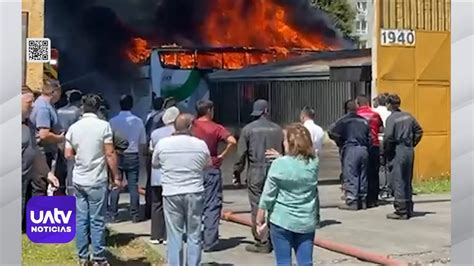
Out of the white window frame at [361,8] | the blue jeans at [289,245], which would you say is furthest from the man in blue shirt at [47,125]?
the white window frame at [361,8]

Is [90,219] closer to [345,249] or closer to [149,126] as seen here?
[149,126]

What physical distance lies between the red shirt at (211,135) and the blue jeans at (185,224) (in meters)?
0.86

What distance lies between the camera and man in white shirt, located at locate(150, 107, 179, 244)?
880cm

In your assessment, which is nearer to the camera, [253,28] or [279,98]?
[279,98]

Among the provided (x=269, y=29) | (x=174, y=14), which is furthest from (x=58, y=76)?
(x=269, y=29)

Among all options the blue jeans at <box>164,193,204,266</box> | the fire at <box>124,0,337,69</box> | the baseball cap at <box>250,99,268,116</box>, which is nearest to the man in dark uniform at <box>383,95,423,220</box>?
the fire at <box>124,0,337,69</box>

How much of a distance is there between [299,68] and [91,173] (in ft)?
9.42

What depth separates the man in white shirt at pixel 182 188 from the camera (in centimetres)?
762

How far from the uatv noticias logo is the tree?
13.5 ft

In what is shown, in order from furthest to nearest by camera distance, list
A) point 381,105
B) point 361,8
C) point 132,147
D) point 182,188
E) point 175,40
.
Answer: point 361,8, point 381,105, point 175,40, point 132,147, point 182,188

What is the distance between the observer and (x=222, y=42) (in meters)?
10.5

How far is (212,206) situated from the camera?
28.2 feet

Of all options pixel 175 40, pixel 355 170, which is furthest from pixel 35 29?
pixel 355 170

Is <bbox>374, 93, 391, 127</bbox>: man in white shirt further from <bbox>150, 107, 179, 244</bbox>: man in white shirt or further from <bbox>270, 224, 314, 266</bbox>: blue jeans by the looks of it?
<bbox>270, 224, 314, 266</bbox>: blue jeans
